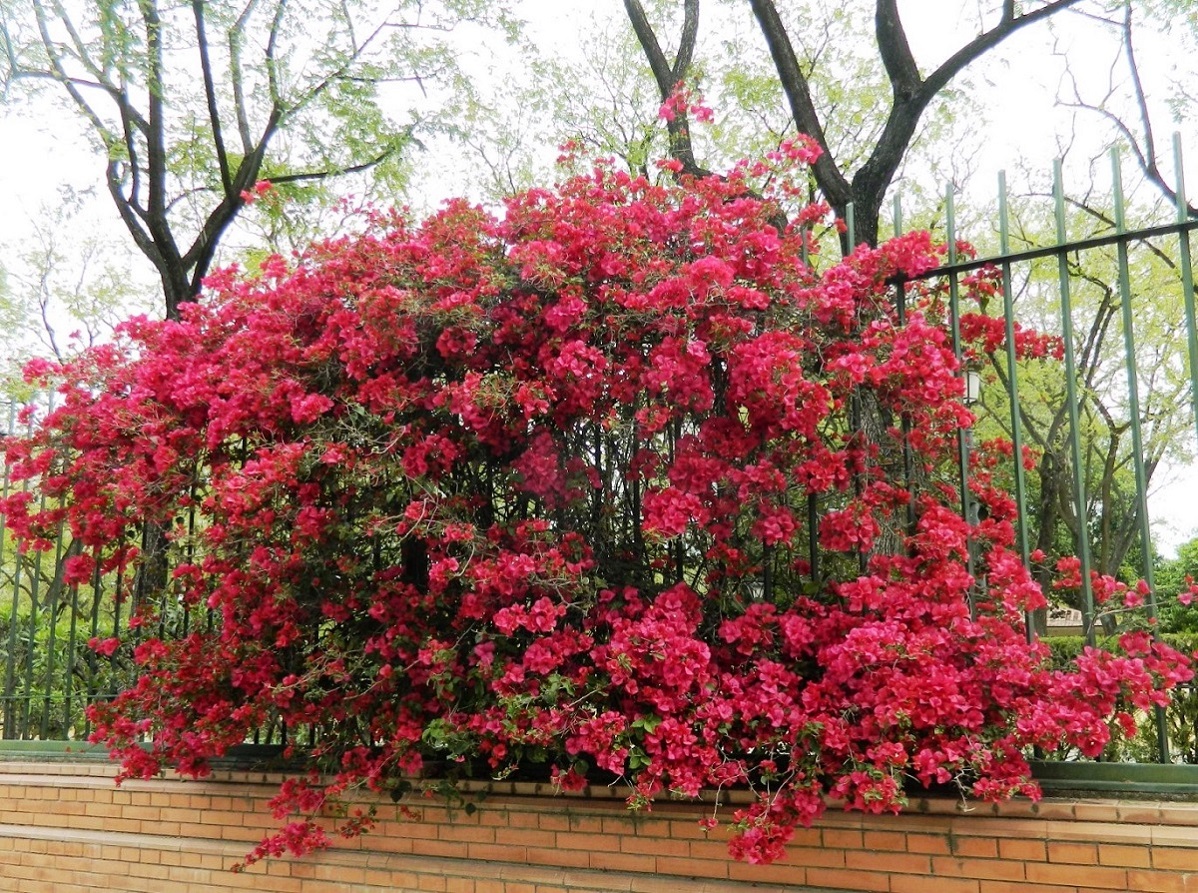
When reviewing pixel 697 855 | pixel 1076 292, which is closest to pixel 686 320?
pixel 697 855

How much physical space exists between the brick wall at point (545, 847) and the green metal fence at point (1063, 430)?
0.31 m

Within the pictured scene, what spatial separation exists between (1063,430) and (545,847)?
49.0 ft

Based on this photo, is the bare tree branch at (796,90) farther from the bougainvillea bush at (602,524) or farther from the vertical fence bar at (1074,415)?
the vertical fence bar at (1074,415)

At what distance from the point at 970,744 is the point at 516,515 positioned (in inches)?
97.4

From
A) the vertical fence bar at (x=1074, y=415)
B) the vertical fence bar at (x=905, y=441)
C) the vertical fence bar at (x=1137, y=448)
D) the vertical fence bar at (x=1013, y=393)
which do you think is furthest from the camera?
the vertical fence bar at (x=905, y=441)

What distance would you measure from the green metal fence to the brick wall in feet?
1.01

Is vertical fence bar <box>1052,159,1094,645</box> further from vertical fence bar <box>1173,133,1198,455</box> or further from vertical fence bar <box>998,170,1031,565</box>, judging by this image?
vertical fence bar <box>1173,133,1198,455</box>

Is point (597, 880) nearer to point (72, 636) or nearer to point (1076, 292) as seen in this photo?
point (72, 636)

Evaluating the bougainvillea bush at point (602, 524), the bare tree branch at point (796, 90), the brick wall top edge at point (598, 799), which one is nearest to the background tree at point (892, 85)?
the bare tree branch at point (796, 90)

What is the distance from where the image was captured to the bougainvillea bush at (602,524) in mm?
4277

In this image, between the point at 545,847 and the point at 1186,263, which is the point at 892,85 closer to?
the point at 1186,263

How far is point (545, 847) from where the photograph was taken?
5.03m

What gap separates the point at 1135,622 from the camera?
4.23m

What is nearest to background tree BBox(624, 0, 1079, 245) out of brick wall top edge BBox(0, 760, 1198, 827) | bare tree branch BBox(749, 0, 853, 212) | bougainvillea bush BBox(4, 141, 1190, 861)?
bare tree branch BBox(749, 0, 853, 212)
